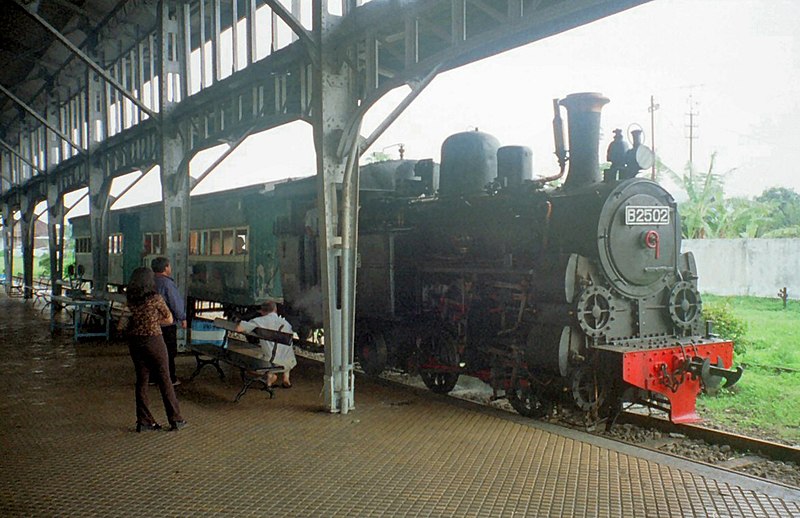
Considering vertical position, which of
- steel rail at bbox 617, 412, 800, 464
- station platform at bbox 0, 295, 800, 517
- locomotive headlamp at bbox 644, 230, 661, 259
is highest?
locomotive headlamp at bbox 644, 230, 661, 259

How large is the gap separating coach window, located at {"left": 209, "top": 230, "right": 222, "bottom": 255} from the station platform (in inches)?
231

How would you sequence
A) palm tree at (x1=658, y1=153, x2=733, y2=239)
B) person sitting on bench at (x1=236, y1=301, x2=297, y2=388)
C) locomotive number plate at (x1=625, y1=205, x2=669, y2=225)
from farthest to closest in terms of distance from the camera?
palm tree at (x1=658, y1=153, x2=733, y2=239), person sitting on bench at (x1=236, y1=301, x2=297, y2=388), locomotive number plate at (x1=625, y1=205, x2=669, y2=225)

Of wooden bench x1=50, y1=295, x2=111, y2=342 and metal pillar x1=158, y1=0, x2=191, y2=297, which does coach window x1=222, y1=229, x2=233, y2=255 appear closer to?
metal pillar x1=158, y1=0, x2=191, y2=297

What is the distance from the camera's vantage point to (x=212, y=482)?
472 cm

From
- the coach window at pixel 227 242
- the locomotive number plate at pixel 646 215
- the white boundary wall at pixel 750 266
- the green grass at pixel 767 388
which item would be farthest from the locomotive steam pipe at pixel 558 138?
the white boundary wall at pixel 750 266

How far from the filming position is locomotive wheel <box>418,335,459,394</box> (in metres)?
8.03

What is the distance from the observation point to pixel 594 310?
646 cm

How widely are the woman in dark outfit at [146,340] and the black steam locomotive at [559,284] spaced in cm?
323

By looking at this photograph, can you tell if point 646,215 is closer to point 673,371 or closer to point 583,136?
point 583,136

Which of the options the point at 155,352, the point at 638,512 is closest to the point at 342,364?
the point at 155,352

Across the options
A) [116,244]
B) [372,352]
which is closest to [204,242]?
[372,352]

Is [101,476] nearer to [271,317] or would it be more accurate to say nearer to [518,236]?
[271,317]

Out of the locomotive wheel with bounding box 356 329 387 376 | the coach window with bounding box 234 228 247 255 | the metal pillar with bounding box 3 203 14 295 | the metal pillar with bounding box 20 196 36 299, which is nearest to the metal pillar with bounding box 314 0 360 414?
the locomotive wheel with bounding box 356 329 387 376

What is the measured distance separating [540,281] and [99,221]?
1268cm
